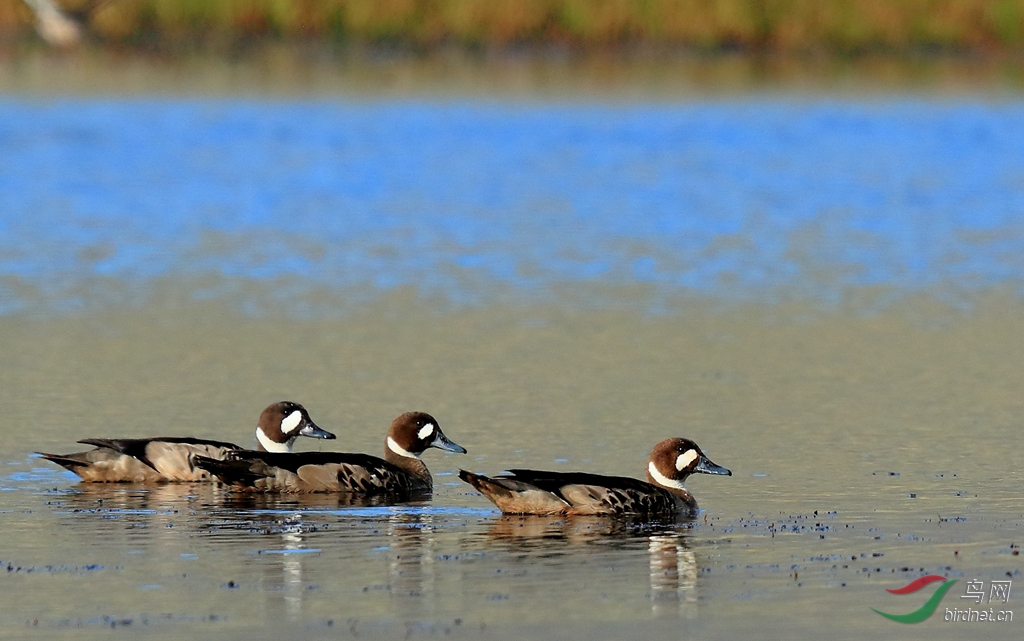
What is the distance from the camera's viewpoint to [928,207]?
30094 mm

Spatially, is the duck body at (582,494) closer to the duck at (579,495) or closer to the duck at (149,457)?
the duck at (579,495)

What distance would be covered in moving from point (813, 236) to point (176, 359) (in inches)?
443

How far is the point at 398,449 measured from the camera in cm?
1328

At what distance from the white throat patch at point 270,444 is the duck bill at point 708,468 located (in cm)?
272

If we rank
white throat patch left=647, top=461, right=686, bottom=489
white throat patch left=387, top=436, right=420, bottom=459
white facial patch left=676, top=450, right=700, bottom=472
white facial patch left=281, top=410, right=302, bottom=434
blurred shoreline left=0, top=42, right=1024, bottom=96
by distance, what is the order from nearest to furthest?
white throat patch left=647, top=461, right=686, bottom=489, white facial patch left=676, top=450, right=700, bottom=472, white throat patch left=387, top=436, right=420, bottom=459, white facial patch left=281, top=410, right=302, bottom=434, blurred shoreline left=0, top=42, right=1024, bottom=96

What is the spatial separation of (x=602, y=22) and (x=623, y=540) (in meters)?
42.6

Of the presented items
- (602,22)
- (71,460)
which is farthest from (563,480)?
(602,22)

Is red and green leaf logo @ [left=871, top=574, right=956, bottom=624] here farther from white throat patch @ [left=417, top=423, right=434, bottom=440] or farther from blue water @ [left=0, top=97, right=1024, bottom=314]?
blue water @ [left=0, top=97, right=1024, bottom=314]

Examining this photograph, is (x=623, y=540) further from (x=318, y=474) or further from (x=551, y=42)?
(x=551, y=42)

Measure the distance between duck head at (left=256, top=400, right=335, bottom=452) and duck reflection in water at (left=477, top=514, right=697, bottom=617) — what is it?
206 cm

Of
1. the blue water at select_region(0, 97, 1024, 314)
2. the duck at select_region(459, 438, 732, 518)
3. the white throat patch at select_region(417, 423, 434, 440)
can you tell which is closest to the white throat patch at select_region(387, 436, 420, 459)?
the white throat patch at select_region(417, 423, 434, 440)

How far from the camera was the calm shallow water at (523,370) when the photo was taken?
10.0 metres

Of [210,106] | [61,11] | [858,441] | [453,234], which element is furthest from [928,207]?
[210,106]

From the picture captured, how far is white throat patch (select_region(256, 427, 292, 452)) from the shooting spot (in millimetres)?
13781
